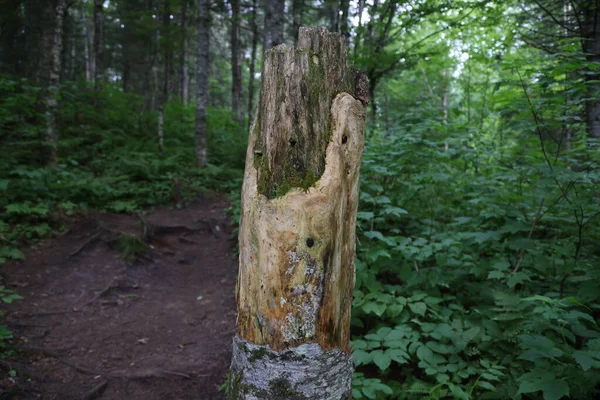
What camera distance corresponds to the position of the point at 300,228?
1854 mm

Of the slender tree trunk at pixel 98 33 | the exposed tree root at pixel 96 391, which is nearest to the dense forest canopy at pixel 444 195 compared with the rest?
the slender tree trunk at pixel 98 33

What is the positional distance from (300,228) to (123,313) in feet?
15.5

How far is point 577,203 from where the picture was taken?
10.3 feet

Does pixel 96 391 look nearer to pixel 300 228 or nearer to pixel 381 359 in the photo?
pixel 381 359

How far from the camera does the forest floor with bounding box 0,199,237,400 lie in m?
3.84

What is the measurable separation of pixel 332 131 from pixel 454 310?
2787 millimetres

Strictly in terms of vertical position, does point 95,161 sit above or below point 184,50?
below

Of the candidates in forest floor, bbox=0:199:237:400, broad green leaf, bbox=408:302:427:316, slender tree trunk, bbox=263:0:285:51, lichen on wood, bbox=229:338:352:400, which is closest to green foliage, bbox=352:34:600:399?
broad green leaf, bbox=408:302:427:316

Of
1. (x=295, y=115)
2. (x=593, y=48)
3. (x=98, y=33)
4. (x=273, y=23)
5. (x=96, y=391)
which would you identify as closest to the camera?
(x=295, y=115)

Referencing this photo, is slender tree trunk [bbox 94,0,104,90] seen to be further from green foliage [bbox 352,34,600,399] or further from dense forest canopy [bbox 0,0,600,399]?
green foliage [bbox 352,34,600,399]

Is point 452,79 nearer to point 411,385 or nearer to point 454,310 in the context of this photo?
point 454,310

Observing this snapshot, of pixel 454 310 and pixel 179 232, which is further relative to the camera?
pixel 179 232

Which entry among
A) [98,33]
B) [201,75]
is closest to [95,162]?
[201,75]

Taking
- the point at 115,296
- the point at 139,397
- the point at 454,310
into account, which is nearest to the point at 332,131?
the point at 454,310
